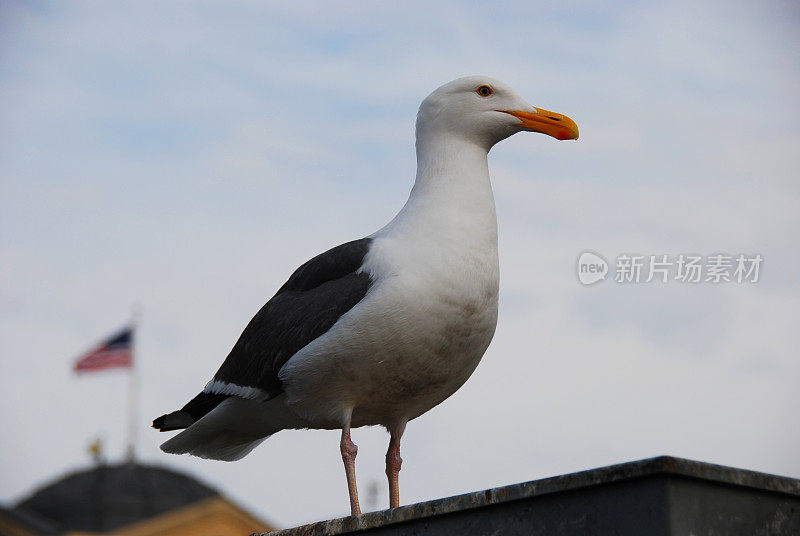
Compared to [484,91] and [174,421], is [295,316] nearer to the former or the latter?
[174,421]

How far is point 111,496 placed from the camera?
2261 inches

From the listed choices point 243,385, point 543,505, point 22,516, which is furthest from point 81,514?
point 543,505

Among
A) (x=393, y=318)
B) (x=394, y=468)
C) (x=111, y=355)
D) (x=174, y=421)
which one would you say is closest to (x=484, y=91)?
(x=393, y=318)

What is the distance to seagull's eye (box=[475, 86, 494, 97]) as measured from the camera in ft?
31.8

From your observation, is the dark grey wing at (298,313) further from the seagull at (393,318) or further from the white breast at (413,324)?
the white breast at (413,324)

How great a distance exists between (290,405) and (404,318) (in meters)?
1.19

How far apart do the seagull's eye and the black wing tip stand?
128 inches

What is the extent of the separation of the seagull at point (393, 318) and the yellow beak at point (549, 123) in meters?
0.01

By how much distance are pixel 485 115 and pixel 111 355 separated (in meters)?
36.0

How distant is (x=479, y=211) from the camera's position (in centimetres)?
916

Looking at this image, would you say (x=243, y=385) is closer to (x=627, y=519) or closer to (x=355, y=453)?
(x=355, y=453)

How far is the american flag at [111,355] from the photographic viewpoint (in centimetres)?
4254

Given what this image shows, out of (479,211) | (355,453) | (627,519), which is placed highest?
(479,211)

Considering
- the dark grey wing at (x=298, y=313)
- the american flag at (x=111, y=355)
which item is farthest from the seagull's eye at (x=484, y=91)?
the american flag at (x=111, y=355)
